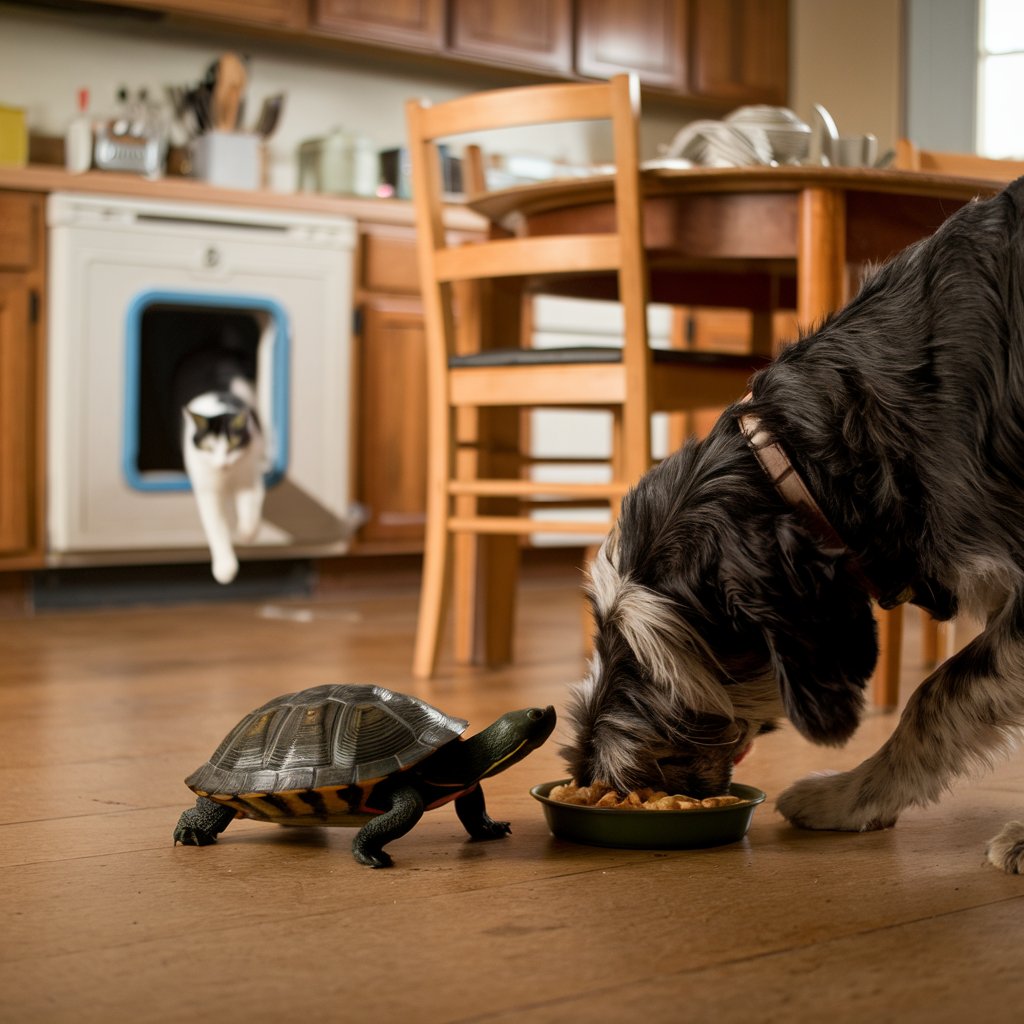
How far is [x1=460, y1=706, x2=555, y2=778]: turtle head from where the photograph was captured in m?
1.49

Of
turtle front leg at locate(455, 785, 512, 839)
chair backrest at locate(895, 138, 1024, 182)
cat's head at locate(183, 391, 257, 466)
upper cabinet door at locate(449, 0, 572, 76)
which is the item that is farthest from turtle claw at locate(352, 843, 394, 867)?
upper cabinet door at locate(449, 0, 572, 76)

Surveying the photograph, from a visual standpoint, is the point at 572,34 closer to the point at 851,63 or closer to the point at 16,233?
the point at 851,63

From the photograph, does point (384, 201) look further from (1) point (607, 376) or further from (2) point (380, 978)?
(2) point (380, 978)

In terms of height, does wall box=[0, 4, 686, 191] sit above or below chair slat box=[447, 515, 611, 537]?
above

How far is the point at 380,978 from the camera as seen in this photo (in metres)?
1.07

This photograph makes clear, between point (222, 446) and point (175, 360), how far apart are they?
382 mm

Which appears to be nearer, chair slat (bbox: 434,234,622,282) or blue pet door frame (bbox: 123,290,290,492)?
chair slat (bbox: 434,234,622,282)

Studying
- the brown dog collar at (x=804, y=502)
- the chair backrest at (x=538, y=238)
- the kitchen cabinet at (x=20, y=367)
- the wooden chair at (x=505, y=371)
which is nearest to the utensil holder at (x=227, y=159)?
the kitchen cabinet at (x=20, y=367)

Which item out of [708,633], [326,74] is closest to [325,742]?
[708,633]

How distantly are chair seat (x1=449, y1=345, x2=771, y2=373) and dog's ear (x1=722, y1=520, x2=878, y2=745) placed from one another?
3.91 ft

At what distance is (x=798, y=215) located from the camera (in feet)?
8.17

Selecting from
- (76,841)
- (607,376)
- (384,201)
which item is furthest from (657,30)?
(76,841)

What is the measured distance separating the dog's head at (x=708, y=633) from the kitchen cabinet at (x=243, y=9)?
12.1ft

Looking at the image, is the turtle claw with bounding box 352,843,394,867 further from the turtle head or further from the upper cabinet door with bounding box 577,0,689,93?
the upper cabinet door with bounding box 577,0,689,93
